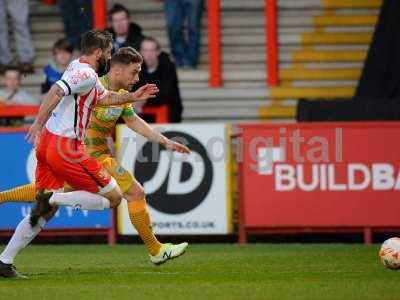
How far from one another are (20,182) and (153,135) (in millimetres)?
3587

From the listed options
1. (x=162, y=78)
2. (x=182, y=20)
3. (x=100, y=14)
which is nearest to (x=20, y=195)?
(x=162, y=78)

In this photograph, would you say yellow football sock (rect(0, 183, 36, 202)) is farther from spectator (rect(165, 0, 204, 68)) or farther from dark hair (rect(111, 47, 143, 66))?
spectator (rect(165, 0, 204, 68))

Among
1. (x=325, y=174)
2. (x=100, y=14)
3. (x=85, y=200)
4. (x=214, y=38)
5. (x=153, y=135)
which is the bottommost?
(x=325, y=174)

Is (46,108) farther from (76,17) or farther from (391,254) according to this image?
(76,17)

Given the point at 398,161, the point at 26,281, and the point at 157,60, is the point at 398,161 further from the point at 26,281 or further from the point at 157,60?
the point at 26,281

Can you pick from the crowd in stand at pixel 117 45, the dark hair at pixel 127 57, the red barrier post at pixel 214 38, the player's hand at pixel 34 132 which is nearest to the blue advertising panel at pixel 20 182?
the crowd in stand at pixel 117 45

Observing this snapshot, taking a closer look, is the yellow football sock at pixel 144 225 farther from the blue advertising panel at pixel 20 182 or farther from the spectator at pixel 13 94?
the spectator at pixel 13 94

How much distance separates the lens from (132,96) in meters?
10.7

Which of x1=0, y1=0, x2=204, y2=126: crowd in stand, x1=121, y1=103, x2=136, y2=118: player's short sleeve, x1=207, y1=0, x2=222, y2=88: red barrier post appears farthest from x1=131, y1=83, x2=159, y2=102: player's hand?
x1=207, y1=0, x2=222, y2=88: red barrier post

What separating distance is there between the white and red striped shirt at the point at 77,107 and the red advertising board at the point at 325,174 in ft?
13.3

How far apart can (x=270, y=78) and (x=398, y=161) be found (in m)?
3.39

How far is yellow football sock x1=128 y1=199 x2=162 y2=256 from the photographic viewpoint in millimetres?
11805

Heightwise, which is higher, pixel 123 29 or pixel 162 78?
pixel 123 29

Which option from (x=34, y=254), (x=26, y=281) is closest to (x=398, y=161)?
(x=34, y=254)
